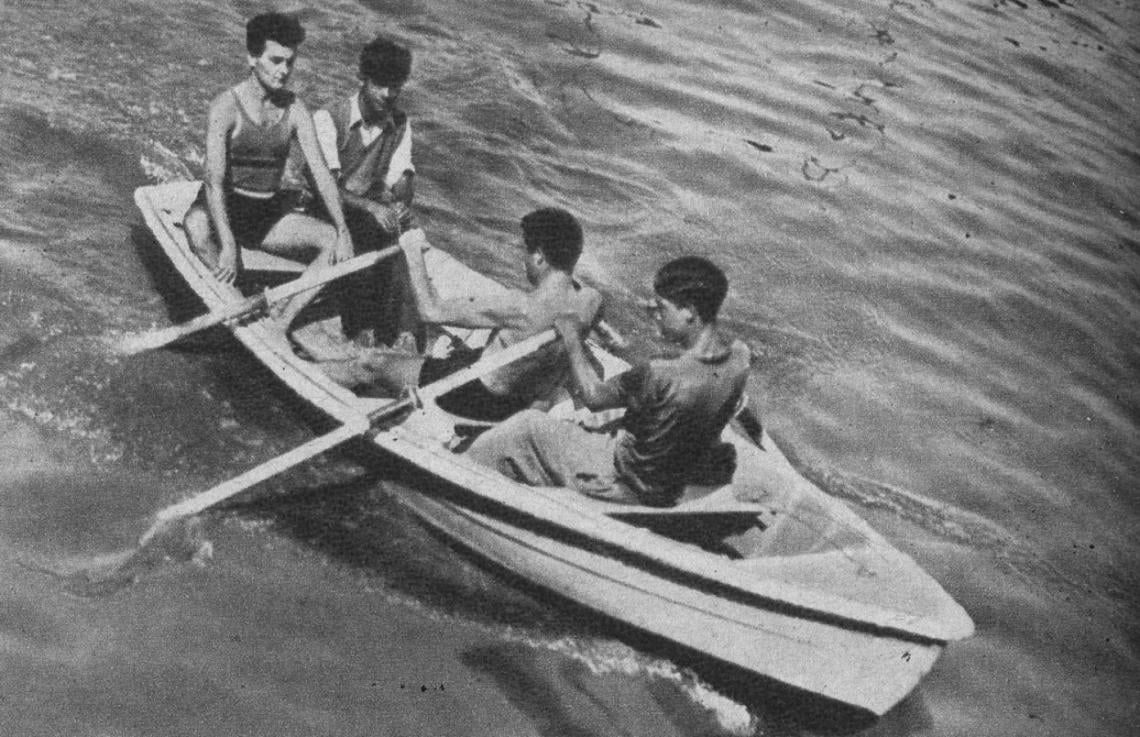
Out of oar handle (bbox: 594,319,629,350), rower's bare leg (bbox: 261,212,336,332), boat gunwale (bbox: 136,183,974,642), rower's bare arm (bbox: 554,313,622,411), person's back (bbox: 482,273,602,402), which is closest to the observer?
boat gunwale (bbox: 136,183,974,642)

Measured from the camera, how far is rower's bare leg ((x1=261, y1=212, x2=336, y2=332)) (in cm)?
667

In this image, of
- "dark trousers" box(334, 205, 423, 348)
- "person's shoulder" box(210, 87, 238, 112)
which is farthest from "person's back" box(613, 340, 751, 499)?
"person's shoulder" box(210, 87, 238, 112)

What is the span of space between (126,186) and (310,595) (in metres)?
4.59

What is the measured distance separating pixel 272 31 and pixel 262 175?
989mm

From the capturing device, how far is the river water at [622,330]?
17.0 ft

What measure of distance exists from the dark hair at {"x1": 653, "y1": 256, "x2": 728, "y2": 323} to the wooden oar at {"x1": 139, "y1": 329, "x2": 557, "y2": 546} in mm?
960

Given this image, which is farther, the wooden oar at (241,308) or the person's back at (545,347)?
the wooden oar at (241,308)

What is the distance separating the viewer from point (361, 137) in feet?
22.2

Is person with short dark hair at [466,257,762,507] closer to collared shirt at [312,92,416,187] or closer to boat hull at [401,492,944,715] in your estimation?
boat hull at [401,492,944,715]

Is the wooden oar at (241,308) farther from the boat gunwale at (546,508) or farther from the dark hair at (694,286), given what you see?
the dark hair at (694,286)

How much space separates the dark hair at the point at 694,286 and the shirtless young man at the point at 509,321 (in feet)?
2.39

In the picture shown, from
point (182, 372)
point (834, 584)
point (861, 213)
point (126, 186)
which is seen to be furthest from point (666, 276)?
point (861, 213)

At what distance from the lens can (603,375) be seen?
654cm

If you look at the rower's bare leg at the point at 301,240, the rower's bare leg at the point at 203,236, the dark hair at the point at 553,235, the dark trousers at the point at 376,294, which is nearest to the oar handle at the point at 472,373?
the dark hair at the point at 553,235
